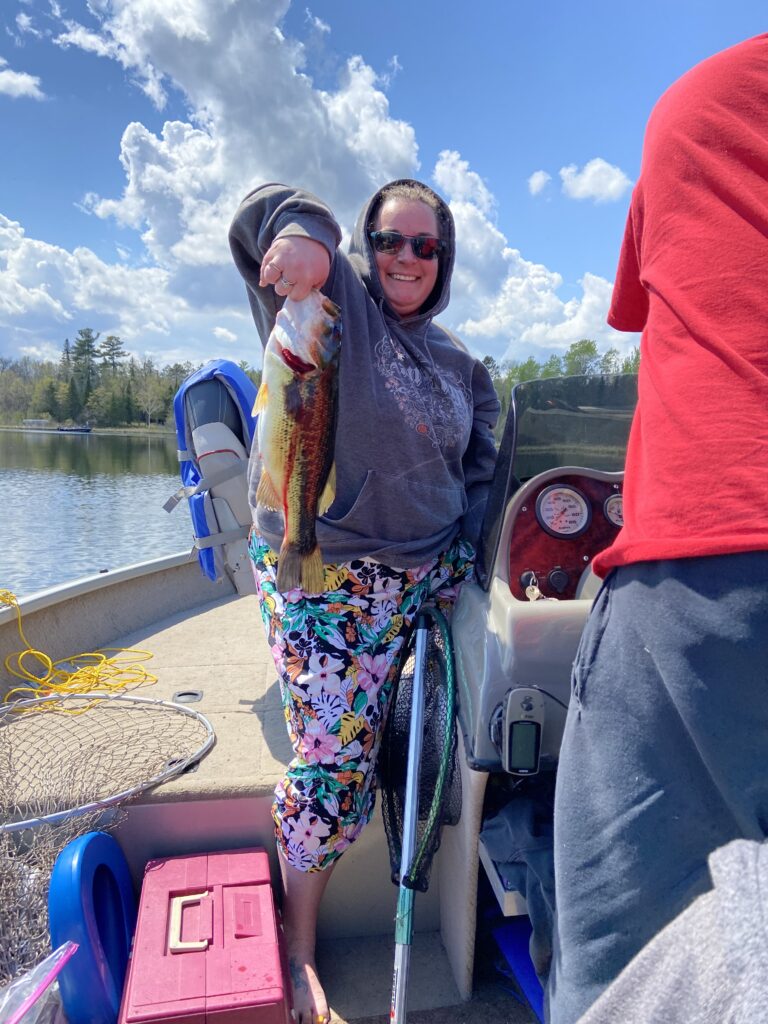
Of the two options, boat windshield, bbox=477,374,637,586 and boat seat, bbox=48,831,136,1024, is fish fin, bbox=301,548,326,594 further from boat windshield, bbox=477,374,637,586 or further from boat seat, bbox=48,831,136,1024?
boat seat, bbox=48,831,136,1024

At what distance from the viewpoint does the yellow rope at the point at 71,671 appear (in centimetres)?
358

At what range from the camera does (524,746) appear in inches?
71.7

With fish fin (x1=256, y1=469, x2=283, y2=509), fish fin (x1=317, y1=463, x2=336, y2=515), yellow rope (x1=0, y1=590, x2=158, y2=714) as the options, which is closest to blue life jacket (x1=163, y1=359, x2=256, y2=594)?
yellow rope (x1=0, y1=590, x2=158, y2=714)

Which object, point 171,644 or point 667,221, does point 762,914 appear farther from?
point 171,644

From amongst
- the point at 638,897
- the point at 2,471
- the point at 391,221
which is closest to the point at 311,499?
the point at 391,221

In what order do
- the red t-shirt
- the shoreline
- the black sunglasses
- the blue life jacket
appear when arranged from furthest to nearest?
the shoreline, the blue life jacket, the black sunglasses, the red t-shirt

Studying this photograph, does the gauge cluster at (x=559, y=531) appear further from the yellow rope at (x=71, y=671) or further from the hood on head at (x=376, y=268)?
the yellow rope at (x=71, y=671)

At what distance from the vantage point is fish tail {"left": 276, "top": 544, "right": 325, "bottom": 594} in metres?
2.07

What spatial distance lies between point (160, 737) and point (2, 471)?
41.4 metres

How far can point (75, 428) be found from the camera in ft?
281

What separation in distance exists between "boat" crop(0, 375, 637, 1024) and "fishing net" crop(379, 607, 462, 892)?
0.06m

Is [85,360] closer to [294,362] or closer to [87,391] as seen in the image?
[87,391]

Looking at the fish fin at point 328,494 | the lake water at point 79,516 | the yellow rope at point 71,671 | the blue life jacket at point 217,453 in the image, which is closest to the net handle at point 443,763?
the fish fin at point 328,494

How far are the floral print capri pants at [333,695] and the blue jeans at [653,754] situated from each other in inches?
38.2
